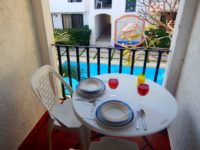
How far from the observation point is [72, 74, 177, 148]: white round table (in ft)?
3.08

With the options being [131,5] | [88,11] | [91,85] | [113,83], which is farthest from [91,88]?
[88,11]

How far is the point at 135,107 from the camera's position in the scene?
3.72ft

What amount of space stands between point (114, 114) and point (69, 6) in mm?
9418

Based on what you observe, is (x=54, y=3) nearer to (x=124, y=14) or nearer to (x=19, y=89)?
(x=124, y=14)

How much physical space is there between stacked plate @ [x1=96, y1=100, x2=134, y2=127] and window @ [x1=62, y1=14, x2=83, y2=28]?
9639 mm

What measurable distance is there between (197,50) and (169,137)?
3.42 feet

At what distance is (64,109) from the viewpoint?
5.07 feet

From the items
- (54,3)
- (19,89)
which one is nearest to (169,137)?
(19,89)

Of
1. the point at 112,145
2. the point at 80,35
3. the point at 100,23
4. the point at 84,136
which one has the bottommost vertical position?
the point at 80,35

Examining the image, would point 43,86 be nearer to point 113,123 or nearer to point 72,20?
point 113,123

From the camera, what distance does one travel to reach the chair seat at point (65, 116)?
52.7 inches

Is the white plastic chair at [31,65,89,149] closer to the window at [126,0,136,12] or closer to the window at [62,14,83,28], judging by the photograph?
the window at [126,0,136,12]

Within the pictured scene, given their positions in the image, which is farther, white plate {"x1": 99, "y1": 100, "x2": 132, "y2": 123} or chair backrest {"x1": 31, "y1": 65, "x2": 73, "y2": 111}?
chair backrest {"x1": 31, "y1": 65, "x2": 73, "y2": 111}

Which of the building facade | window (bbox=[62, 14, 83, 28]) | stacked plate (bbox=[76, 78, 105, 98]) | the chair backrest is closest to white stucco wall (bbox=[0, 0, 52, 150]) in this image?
the chair backrest
